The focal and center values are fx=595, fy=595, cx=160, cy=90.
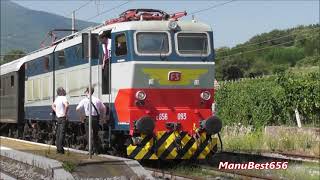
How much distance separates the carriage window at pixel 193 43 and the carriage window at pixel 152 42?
385 mm

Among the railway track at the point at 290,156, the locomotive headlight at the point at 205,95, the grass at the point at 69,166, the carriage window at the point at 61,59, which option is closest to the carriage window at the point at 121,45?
the locomotive headlight at the point at 205,95

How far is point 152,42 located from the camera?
14375 millimetres

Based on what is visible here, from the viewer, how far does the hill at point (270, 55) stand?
66500mm

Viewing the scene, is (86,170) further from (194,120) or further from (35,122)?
(35,122)

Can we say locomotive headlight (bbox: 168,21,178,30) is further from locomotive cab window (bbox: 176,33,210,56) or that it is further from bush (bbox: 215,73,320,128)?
bush (bbox: 215,73,320,128)

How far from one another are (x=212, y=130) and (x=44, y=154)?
3980mm

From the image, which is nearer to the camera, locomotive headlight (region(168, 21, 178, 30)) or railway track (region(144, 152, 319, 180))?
railway track (region(144, 152, 319, 180))

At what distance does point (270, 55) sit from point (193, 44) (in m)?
71.1

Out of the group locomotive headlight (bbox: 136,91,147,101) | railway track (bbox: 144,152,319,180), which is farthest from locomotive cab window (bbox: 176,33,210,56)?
railway track (bbox: 144,152,319,180)

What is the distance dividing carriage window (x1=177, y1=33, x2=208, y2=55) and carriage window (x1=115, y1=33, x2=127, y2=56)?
1.35 meters

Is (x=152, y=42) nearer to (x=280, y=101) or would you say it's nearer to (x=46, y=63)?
(x=46, y=63)

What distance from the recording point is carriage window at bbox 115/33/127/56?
14.3m

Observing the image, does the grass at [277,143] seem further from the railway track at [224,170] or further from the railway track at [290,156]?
the railway track at [224,170]

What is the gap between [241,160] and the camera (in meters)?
16.4
